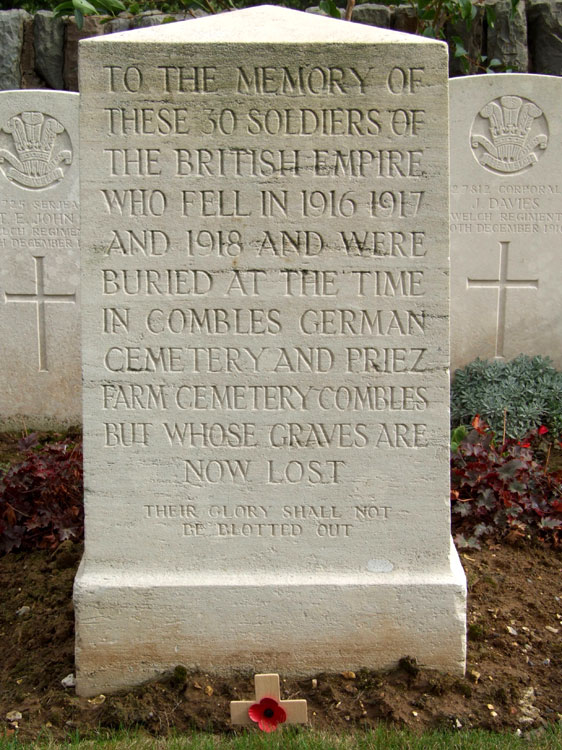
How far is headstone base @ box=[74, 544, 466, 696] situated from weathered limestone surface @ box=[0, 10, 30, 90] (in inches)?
235

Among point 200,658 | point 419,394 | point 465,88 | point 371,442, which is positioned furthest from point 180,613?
point 465,88

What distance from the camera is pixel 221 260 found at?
116 inches

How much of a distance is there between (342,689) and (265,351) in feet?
4.06

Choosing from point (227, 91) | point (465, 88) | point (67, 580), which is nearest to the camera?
point (227, 91)

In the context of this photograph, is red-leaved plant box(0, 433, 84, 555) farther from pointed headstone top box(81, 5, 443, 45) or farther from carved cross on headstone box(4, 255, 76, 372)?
pointed headstone top box(81, 5, 443, 45)

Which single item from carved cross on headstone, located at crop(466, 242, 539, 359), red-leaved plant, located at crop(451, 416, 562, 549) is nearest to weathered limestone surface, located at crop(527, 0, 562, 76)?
carved cross on headstone, located at crop(466, 242, 539, 359)

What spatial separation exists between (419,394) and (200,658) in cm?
125

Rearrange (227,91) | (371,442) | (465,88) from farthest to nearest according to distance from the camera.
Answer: (465,88), (371,442), (227,91)

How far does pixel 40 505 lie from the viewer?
14.0ft

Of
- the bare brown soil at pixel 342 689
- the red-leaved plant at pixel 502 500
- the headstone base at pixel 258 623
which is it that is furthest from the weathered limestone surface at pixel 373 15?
the headstone base at pixel 258 623

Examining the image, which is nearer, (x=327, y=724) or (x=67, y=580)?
(x=327, y=724)

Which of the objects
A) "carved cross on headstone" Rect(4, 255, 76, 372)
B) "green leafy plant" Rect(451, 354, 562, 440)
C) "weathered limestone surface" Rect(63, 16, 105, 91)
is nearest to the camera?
"green leafy plant" Rect(451, 354, 562, 440)

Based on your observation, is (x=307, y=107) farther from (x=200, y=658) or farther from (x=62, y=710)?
(x=62, y=710)

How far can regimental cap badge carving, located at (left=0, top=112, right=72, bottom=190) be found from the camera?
604 centimetres
